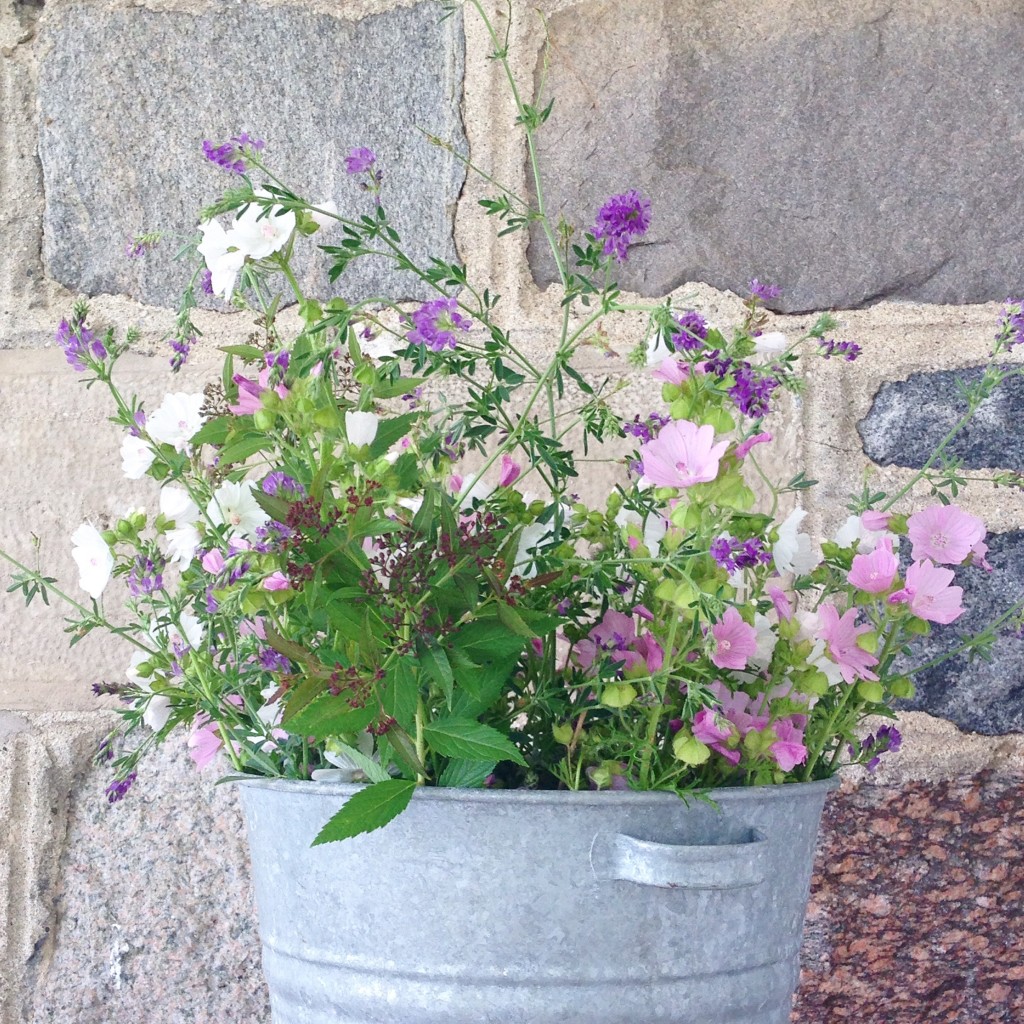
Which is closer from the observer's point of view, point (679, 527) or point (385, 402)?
point (679, 527)

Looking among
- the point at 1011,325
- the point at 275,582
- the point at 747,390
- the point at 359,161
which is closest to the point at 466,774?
the point at 275,582

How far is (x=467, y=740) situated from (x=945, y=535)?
0.31 metres

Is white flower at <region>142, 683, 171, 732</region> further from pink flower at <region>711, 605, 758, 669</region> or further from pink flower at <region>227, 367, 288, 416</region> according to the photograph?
pink flower at <region>711, 605, 758, 669</region>

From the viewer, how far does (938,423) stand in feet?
3.44

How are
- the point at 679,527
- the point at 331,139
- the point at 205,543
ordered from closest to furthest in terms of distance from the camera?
the point at 679,527
the point at 205,543
the point at 331,139

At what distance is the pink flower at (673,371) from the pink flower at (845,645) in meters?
0.15

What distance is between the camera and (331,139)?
114 cm

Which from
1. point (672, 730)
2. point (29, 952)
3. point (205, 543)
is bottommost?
point (29, 952)

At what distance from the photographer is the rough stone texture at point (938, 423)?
40.6 inches

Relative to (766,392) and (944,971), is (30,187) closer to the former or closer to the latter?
Result: (766,392)

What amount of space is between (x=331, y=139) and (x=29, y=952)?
0.74 m

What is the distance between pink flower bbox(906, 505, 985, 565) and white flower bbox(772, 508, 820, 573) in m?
0.07

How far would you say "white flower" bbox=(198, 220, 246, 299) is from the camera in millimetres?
748

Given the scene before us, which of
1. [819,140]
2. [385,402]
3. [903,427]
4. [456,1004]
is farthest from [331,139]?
[456,1004]
